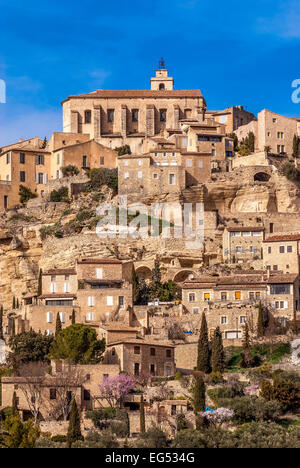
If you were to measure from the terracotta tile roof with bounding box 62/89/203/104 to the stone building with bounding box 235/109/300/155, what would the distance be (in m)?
9.06

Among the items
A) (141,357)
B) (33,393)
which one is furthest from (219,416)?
(33,393)

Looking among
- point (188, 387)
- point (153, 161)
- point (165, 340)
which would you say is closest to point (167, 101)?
point (153, 161)

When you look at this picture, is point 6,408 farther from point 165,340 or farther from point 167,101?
point 167,101

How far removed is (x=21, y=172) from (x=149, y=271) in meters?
19.3

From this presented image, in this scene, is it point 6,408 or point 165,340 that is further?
point 165,340

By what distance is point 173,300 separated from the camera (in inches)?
2773

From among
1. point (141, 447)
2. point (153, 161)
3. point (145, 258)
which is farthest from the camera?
point (153, 161)

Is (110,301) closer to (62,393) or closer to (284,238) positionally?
(62,393)

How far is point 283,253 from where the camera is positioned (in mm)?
72250

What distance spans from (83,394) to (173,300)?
14.6 metres

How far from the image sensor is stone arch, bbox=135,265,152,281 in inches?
2960

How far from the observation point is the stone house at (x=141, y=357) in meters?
59.9

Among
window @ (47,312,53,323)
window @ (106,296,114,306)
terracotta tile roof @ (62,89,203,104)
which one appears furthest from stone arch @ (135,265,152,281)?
terracotta tile roof @ (62,89,203,104)
